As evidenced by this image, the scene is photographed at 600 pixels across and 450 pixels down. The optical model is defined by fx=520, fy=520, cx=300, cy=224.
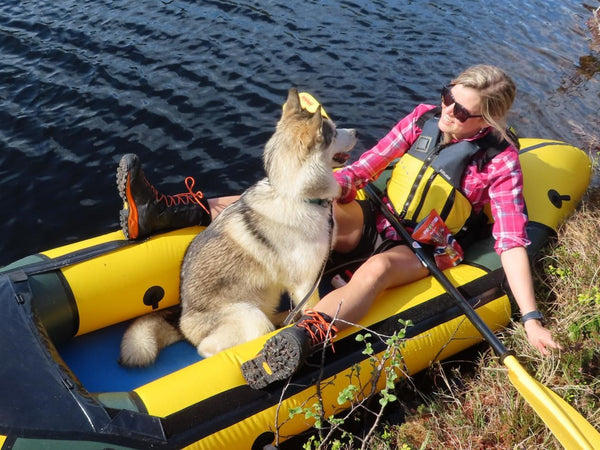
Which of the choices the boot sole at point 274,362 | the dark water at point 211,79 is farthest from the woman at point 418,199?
the dark water at point 211,79

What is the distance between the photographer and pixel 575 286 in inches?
171

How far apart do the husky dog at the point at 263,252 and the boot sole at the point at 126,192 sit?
651mm

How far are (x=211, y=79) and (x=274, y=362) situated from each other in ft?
21.3

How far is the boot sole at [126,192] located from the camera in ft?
14.1

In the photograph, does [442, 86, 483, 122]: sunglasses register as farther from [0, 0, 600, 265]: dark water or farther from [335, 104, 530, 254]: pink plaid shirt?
[0, 0, 600, 265]: dark water

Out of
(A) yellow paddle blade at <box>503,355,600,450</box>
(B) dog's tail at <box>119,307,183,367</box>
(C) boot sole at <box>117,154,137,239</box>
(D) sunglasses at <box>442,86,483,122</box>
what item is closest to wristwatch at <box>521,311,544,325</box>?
(A) yellow paddle blade at <box>503,355,600,450</box>

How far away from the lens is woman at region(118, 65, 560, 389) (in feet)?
11.8

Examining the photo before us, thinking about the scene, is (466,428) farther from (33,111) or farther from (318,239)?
(33,111)

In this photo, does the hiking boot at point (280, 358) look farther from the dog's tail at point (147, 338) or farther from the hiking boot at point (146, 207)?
the hiking boot at point (146, 207)

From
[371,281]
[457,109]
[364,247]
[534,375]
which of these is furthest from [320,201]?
[534,375]

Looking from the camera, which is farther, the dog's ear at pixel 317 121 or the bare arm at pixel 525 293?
the dog's ear at pixel 317 121

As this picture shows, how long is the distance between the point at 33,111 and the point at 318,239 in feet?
18.8

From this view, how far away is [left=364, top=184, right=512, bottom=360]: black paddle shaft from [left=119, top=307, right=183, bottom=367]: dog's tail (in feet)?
6.92

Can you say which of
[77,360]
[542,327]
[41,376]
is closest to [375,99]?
[542,327]
